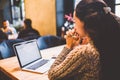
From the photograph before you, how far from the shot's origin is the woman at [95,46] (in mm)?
1205

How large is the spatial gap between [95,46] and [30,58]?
1.17 m

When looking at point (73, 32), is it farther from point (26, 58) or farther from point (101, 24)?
point (26, 58)

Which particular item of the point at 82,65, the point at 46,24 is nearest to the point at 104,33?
the point at 82,65

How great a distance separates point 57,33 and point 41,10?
2.59 feet

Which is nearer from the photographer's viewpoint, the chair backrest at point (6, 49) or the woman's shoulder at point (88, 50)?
the woman's shoulder at point (88, 50)

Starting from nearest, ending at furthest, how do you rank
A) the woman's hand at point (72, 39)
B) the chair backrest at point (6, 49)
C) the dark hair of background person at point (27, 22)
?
the woman's hand at point (72, 39) < the chair backrest at point (6, 49) < the dark hair of background person at point (27, 22)

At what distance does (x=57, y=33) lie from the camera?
204 inches

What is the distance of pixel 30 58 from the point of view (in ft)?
7.51

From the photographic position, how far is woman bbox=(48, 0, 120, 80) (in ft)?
3.95

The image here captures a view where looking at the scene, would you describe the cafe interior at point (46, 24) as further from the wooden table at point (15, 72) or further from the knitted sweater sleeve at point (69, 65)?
the knitted sweater sleeve at point (69, 65)

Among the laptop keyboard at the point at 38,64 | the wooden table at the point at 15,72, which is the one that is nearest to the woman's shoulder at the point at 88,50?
the wooden table at the point at 15,72

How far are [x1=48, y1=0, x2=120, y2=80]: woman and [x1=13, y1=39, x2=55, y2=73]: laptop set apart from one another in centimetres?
75

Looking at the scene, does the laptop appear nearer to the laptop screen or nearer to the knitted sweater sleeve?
the laptop screen

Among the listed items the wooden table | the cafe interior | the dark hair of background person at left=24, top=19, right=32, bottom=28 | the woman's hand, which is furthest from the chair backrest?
the woman's hand
